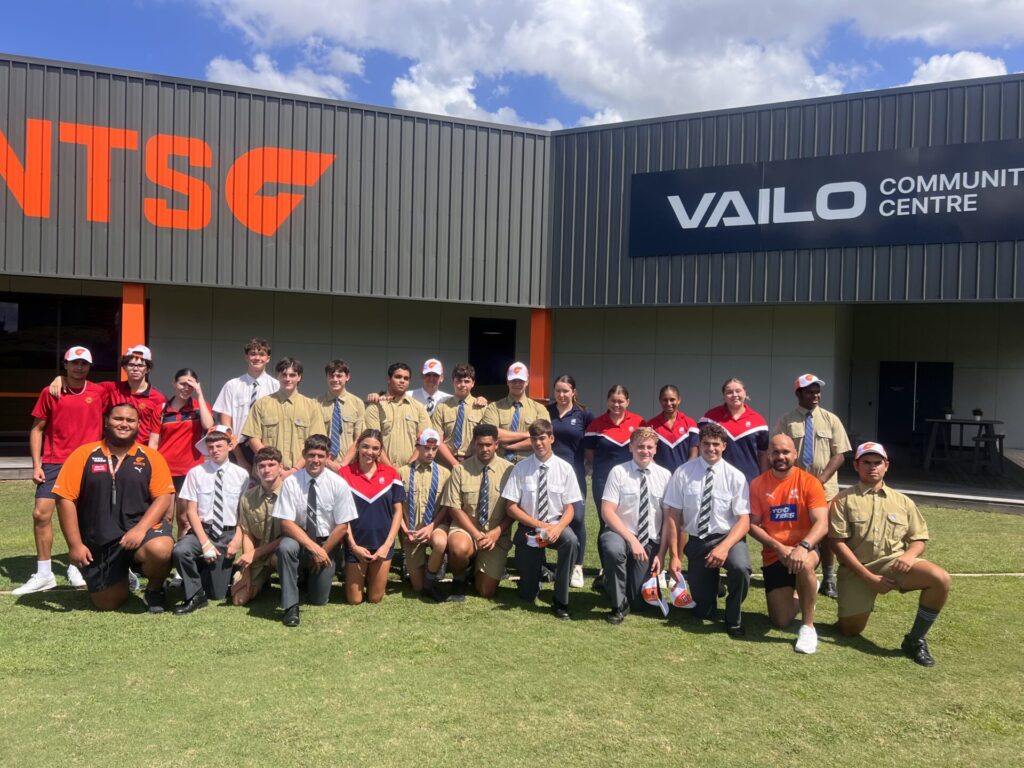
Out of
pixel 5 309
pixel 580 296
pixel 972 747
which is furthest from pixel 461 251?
pixel 972 747

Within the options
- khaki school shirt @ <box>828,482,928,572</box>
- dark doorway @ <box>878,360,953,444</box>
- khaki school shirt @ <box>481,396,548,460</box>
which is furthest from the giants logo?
dark doorway @ <box>878,360,953,444</box>

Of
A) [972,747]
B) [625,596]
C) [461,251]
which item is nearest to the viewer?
[972,747]

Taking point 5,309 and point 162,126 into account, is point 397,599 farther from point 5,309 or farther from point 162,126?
point 5,309

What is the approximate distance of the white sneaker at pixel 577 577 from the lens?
6074 millimetres

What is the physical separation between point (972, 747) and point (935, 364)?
50.4 ft

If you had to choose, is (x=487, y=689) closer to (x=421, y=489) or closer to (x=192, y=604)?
(x=421, y=489)

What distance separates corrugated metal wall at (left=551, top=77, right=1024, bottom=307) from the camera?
1036 cm

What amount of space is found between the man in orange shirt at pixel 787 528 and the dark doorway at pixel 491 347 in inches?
390

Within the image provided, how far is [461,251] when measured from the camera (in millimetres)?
12672

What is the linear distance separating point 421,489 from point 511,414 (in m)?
1.13

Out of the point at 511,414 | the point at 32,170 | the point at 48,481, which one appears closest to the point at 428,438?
the point at 511,414

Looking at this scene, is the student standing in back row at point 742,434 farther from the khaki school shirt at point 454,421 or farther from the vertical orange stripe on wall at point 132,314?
the vertical orange stripe on wall at point 132,314

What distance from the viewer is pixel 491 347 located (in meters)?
15.1

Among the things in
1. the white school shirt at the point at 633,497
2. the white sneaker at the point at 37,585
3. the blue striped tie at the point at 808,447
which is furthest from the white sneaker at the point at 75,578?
the blue striped tie at the point at 808,447
